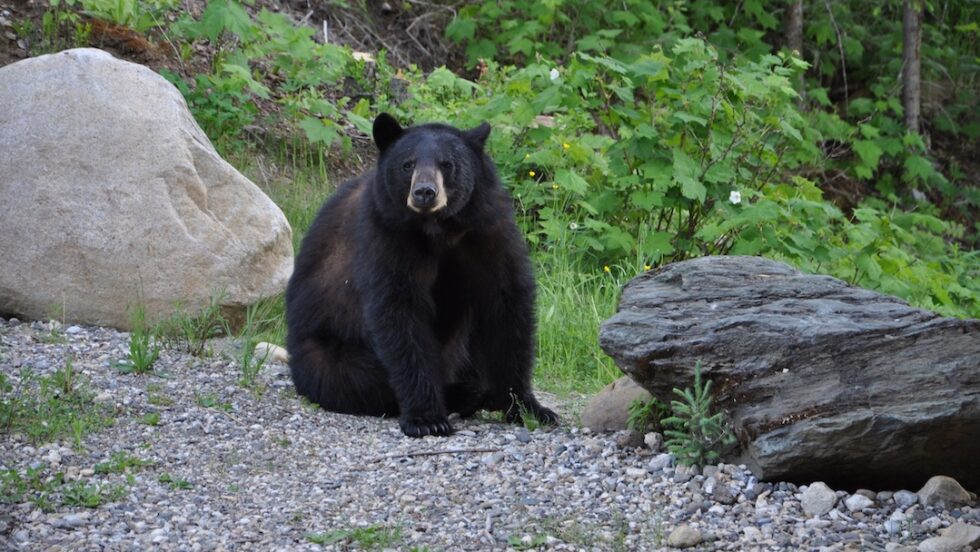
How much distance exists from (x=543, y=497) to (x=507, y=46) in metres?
9.07

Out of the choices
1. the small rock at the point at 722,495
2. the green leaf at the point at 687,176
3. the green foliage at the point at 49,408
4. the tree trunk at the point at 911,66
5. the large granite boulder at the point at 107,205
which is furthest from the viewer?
the tree trunk at the point at 911,66

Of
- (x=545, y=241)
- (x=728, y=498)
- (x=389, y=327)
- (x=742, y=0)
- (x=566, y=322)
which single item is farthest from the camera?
(x=742, y=0)

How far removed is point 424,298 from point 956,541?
2.64 meters

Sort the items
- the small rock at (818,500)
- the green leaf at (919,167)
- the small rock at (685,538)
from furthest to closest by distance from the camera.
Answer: the green leaf at (919,167)
the small rock at (818,500)
the small rock at (685,538)

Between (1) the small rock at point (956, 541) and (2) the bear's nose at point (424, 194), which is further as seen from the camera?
(2) the bear's nose at point (424, 194)

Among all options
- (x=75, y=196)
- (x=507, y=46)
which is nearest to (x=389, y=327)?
(x=75, y=196)

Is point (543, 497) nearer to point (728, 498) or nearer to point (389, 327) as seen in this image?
point (728, 498)

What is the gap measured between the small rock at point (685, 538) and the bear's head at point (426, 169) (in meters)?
2.04

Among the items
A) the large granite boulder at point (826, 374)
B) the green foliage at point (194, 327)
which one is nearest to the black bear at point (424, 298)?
the green foliage at point (194, 327)

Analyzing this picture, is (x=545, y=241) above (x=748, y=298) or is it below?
below

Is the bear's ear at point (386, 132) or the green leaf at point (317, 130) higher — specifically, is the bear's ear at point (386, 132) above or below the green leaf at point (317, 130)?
above

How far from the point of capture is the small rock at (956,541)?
381 centimetres

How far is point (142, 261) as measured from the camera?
6887 millimetres

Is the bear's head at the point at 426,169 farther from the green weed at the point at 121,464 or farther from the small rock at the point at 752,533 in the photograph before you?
the small rock at the point at 752,533
